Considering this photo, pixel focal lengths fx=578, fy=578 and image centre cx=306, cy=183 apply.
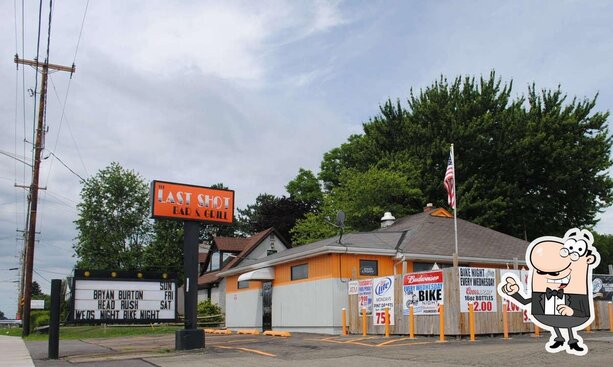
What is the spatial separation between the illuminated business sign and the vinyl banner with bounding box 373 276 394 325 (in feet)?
18.9

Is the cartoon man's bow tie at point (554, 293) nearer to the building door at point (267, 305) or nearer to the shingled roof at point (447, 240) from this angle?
the shingled roof at point (447, 240)

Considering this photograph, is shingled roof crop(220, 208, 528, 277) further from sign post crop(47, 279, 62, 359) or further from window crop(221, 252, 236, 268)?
window crop(221, 252, 236, 268)

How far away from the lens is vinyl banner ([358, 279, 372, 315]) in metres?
20.6

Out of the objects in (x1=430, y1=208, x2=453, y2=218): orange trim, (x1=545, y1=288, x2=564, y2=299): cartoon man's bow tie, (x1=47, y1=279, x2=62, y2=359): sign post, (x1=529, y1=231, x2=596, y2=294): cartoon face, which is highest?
(x1=430, y1=208, x2=453, y2=218): orange trim

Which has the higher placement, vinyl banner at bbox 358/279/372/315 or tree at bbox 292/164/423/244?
tree at bbox 292/164/423/244

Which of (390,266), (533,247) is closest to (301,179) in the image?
(390,266)

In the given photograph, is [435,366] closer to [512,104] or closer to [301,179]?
[512,104]

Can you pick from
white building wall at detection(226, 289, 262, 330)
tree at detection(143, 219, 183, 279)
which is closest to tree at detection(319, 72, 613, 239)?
white building wall at detection(226, 289, 262, 330)

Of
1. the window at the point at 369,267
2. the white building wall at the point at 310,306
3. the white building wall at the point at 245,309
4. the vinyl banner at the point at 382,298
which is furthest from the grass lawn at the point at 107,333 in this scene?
the vinyl banner at the point at 382,298

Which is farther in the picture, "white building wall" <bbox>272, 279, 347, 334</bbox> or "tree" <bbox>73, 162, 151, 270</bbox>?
"tree" <bbox>73, 162, 151, 270</bbox>

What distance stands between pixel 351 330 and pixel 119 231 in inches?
1793

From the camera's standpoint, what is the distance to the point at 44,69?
31.5 meters

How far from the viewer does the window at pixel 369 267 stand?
23078mm

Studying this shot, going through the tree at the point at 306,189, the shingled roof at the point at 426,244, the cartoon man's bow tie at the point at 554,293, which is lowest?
the cartoon man's bow tie at the point at 554,293
